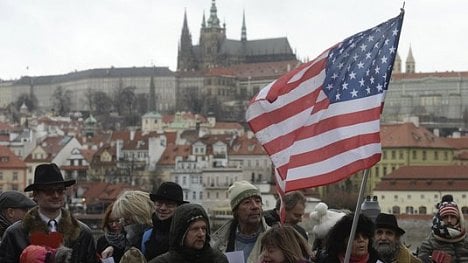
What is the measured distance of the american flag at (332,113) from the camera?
213 inches

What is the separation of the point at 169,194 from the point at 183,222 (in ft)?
3.09

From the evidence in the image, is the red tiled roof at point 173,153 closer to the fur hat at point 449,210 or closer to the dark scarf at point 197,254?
the fur hat at point 449,210

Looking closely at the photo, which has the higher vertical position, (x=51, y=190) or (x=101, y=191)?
(x=51, y=190)

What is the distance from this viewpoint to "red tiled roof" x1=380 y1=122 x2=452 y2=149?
6384 cm

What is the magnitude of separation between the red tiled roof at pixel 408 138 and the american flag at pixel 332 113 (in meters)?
57.4

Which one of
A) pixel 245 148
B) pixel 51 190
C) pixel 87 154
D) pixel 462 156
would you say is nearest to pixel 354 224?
pixel 51 190

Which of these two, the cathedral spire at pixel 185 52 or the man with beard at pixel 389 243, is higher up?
the cathedral spire at pixel 185 52

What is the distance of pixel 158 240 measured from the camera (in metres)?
6.07

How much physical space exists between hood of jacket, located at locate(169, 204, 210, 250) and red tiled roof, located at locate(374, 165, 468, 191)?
4623 cm

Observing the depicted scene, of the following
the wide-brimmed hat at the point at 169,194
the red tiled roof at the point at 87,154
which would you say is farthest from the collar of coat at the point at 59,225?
the red tiled roof at the point at 87,154

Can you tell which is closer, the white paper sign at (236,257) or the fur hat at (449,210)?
the white paper sign at (236,257)

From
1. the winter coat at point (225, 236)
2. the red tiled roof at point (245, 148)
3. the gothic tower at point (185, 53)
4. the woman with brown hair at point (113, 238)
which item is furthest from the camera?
the gothic tower at point (185, 53)

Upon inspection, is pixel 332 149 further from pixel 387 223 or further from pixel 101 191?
pixel 101 191

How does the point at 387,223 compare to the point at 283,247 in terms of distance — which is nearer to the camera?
the point at 283,247
